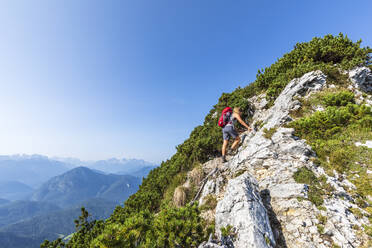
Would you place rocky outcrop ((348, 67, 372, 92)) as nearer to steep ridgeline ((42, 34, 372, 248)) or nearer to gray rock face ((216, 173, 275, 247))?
steep ridgeline ((42, 34, 372, 248))

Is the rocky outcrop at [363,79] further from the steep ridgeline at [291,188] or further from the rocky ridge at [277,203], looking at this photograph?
the rocky ridge at [277,203]

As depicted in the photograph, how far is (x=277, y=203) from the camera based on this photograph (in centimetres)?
486

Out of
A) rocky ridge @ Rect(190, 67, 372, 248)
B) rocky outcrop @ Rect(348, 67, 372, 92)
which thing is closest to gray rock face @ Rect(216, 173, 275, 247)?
rocky ridge @ Rect(190, 67, 372, 248)

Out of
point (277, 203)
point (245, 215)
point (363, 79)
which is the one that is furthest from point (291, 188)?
point (363, 79)

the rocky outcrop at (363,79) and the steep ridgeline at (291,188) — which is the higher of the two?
the rocky outcrop at (363,79)

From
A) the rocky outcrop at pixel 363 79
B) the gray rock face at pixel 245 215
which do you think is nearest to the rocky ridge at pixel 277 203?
the gray rock face at pixel 245 215

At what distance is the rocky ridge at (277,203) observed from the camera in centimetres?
368

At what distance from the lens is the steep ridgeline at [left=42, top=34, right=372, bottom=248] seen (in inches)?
150

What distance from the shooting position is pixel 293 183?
518 centimetres

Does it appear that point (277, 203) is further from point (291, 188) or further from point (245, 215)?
point (245, 215)

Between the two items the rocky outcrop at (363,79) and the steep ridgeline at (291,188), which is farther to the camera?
the rocky outcrop at (363,79)

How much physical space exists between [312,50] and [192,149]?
44.1 feet

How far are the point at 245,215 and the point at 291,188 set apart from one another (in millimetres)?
2206

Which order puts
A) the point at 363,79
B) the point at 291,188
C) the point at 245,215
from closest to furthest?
the point at 245,215 < the point at 291,188 < the point at 363,79
